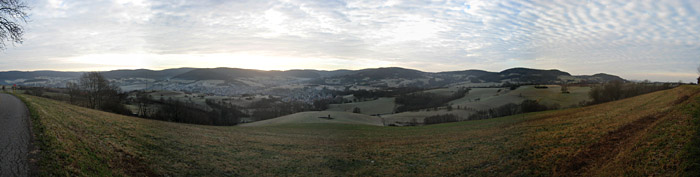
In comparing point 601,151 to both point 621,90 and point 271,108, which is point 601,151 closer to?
point 621,90

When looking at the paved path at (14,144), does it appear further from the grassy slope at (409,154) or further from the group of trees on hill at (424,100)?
the group of trees on hill at (424,100)

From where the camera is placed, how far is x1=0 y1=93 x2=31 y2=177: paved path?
24.3 ft

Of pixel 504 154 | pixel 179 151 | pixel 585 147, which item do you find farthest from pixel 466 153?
pixel 179 151

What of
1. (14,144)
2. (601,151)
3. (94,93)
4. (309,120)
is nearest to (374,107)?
(309,120)

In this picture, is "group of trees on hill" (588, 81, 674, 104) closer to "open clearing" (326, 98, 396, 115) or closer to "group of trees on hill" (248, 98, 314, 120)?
"open clearing" (326, 98, 396, 115)

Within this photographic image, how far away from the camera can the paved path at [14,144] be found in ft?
24.3

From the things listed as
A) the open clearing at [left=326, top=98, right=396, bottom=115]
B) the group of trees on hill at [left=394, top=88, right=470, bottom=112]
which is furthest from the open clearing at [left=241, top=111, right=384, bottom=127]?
the group of trees on hill at [left=394, top=88, right=470, bottom=112]

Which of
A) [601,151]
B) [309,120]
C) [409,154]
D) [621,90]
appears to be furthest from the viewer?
[309,120]

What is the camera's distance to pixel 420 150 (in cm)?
1936

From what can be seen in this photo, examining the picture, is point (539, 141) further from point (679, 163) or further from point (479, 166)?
point (679, 163)

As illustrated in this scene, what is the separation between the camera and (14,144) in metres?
9.28

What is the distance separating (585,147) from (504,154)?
3.22 meters

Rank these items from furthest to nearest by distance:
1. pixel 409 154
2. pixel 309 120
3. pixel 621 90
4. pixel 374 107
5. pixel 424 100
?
pixel 424 100, pixel 374 107, pixel 309 120, pixel 621 90, pixel 409 154

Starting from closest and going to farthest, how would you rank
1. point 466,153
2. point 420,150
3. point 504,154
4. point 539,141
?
point 504,154
point 539,141
point 466,153
point 420,150
